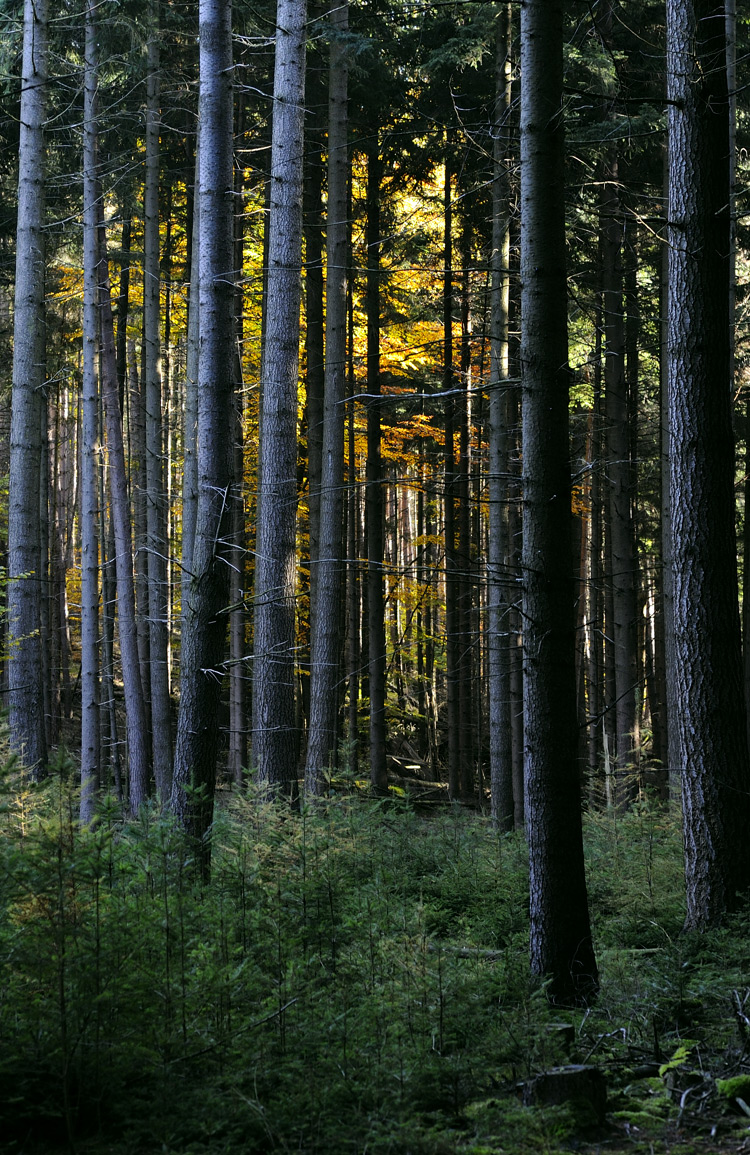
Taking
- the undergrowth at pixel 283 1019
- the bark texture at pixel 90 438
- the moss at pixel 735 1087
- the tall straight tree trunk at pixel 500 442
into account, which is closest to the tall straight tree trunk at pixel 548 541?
the undergrowth at pixel 283 1019

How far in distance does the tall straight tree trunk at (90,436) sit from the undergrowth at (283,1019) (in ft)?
23.1

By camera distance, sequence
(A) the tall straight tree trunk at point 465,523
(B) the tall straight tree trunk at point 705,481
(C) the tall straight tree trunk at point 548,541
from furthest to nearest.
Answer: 1. (A) the tall straight tree trunk at point 465,523
2. (B) the tall straight tree trunk at point 705,481
3. (C) the tall straight tree trunk at point 548,541

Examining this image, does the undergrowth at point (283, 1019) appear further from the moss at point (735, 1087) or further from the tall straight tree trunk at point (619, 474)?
the tall straight tree trunk at point (619, 474)

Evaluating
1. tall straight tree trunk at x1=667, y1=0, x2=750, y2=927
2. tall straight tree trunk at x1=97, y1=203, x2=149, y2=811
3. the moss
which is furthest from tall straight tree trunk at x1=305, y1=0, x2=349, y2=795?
the moss

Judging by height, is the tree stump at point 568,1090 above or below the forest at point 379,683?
below

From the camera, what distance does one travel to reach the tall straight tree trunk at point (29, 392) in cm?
1089

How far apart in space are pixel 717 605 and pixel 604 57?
26.3 ft

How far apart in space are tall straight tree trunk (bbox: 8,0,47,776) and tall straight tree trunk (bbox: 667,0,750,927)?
7767 mm

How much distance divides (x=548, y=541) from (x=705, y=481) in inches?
71.4

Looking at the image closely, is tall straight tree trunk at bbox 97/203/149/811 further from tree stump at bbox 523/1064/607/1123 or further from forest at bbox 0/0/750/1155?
tree stump at bbox 523/1064/607/1123

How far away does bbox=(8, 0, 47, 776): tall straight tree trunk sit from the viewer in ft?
35.7

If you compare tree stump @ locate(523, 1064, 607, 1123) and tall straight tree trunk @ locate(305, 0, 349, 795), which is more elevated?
tall straight tree trunk @ locate(305, 0, 349, 795)

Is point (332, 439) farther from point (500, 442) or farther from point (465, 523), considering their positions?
point (465, 523)

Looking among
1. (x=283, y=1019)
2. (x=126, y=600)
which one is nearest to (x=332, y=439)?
(x=126, y=600)
